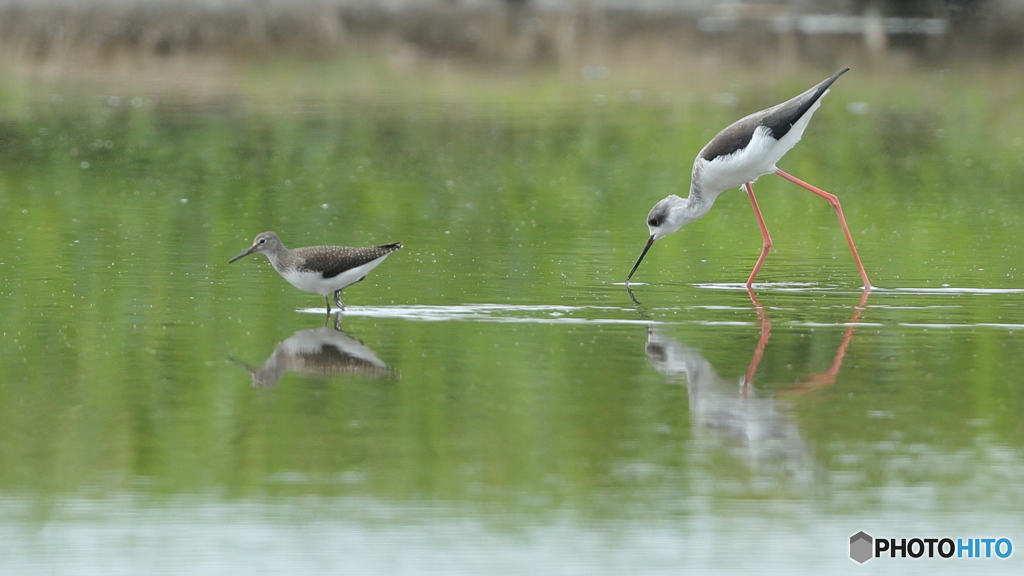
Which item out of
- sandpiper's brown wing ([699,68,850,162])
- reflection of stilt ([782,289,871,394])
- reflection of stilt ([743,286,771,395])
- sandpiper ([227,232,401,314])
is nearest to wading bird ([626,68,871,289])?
sandpiper's brown wing ([699,68,850,162])

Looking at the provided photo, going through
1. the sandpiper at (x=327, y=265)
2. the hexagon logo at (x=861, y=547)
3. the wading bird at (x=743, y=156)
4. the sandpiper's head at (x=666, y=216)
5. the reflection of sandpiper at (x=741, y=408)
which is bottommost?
the hexagon logo at (x=861, y=547)

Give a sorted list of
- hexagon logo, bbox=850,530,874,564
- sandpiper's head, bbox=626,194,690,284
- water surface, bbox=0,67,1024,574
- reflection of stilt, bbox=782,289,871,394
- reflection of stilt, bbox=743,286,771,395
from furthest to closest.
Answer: sandpiper's head, bbox=626,194,690,284 < reflection of stilt, bbox=743,286,771,395 < reflection of stilt, bbox=782,289,871,394 < water surface, bbox=0,67,1024,574 < hexagon logo, bbox=850,530,874,564

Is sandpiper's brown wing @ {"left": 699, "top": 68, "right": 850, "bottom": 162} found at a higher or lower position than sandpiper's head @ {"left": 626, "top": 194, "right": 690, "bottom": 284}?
higher

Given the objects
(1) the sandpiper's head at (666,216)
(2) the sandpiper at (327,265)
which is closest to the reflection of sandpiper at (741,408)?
(2) the sandpiper at (327,265)

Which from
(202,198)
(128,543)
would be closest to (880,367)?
(128,543)

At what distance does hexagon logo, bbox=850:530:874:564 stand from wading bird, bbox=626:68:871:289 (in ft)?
19.4

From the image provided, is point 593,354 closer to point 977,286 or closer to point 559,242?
point 977,286

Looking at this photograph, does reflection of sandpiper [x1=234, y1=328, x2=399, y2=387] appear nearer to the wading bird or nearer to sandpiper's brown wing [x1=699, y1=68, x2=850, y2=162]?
the wading bird

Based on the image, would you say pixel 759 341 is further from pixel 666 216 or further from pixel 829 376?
pixel 666 216

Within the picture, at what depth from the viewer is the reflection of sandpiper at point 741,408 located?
7.35 meters

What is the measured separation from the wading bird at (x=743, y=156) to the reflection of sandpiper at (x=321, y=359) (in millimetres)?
3172

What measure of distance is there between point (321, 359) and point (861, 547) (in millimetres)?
3834

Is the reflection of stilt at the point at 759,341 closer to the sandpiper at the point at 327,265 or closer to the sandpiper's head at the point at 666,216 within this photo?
the sandpiper's head at the point at 666,216

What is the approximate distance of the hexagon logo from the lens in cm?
618
